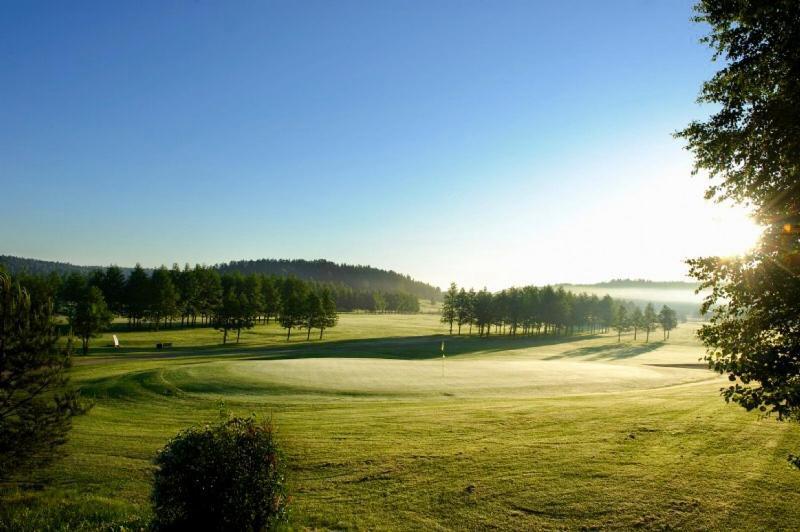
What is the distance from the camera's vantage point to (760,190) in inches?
463

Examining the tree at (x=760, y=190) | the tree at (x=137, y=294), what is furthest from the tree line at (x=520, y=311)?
the tree at (x=760, y=190)

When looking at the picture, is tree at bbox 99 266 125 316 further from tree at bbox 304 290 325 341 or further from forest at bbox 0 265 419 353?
tree at bbox 304 290 325 341

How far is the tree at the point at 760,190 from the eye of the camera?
10.1 metres

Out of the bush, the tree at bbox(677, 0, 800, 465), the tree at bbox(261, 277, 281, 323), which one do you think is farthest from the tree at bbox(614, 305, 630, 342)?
the bush

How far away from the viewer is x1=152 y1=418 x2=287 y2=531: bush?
10359 mm

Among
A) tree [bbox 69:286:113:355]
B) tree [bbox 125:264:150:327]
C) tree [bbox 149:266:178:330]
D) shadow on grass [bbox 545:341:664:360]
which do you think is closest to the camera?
tree [bbox 69:286:113:355]

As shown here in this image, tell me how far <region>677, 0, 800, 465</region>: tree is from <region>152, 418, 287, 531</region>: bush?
11203 mm

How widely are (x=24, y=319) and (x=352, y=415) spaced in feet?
48.4

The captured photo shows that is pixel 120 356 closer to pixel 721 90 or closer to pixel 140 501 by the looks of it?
pixel 140 501

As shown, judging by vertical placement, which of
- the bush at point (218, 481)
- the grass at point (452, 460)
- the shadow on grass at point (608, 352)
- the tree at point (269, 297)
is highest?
the tree at point (269, 297)

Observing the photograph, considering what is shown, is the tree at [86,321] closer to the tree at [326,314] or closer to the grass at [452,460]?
the grass at [452,460]

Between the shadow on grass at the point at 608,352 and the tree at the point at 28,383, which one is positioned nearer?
the tree at the point at 28,383

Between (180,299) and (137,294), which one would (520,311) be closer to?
(180,299)

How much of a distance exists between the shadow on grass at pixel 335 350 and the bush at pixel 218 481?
164ft
